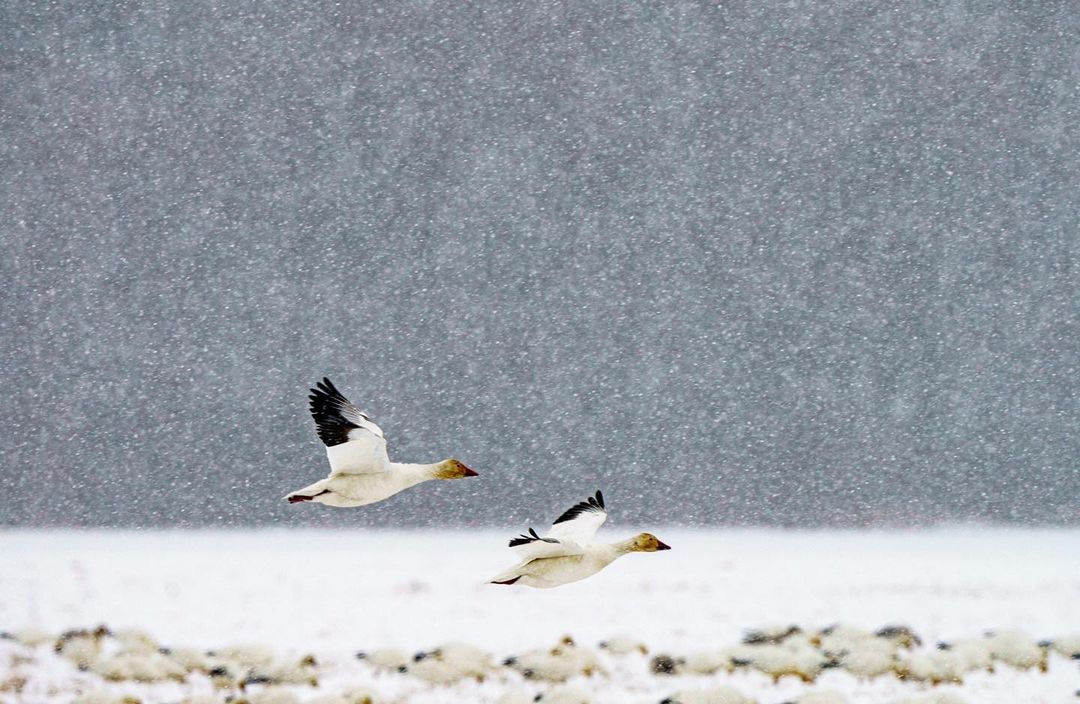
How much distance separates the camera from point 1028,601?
2430 millimetres

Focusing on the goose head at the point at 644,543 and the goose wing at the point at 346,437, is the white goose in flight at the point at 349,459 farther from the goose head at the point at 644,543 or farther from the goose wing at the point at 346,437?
the goose head at the point at 644,543

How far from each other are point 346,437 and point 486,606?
91 cm

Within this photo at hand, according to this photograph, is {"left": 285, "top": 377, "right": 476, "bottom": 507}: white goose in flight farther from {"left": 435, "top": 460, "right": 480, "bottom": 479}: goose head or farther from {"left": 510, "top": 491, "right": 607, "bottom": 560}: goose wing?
{"left": 510, "top": 491, "right": 607, "bottom": 560}: goose wing

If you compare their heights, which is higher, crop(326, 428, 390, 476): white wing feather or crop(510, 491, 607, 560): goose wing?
crop(326, 428, 390, 476): white wing feather

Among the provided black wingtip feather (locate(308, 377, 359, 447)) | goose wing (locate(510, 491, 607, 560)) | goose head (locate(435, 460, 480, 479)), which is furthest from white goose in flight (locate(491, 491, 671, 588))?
black wingtip feather (locate(308, 377, 359, 447))

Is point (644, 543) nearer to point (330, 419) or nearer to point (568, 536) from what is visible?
point (568, 536)

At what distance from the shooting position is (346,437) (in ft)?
5.11

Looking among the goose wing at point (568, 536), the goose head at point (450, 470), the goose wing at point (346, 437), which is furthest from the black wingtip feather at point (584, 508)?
the goose wing at point (346, 437)

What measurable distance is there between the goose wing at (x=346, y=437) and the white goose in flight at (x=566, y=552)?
208 mm

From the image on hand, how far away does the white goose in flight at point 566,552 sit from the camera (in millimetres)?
1533

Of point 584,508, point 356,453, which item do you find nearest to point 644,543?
point 584,508

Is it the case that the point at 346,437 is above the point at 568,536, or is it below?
above

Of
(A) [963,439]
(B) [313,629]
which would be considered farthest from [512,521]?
(A) [963,439]

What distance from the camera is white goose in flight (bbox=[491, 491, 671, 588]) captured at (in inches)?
60.4
